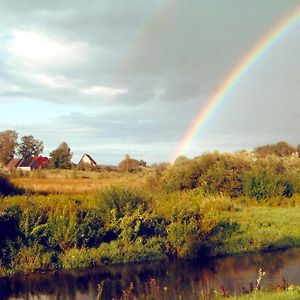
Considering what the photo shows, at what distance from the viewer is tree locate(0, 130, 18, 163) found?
102 metres

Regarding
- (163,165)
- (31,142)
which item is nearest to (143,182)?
(163,165)

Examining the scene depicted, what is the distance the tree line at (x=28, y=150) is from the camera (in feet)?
284

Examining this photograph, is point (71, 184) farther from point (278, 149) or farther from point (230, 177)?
point (278, 149)

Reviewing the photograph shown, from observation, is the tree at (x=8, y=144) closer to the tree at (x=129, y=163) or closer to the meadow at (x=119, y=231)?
the tree at (x=129, y=163)

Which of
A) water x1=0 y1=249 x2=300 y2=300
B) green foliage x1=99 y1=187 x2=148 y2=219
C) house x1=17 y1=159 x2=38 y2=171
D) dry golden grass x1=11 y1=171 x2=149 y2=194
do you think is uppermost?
house x1=17 y1=159 x2=38 y2=171

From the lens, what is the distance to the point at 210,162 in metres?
36.7

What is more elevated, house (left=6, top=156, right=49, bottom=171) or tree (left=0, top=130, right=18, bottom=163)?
tree (left=0, top=130, right=18, bottom=163)

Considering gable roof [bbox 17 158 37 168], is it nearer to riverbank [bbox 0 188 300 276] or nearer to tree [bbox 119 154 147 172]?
tree [bbox 119 154 147 172]

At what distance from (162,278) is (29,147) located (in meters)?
99.7

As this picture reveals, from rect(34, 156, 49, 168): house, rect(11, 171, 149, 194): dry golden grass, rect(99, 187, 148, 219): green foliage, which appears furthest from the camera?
rect(34, 156, 49, 168): house

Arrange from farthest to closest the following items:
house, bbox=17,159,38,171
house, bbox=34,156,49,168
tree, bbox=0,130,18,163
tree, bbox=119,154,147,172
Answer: tree, bbox=0,130,18,163, house, bbox=17,159,38,171, house, bbox=34,156,49,168, tree, bbox=119,154,147,172

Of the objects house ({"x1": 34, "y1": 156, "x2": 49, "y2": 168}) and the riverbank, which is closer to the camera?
the riverbank

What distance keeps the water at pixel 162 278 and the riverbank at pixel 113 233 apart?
62 cm

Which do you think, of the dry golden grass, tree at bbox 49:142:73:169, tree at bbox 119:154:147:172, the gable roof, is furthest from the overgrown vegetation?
the gable roof
